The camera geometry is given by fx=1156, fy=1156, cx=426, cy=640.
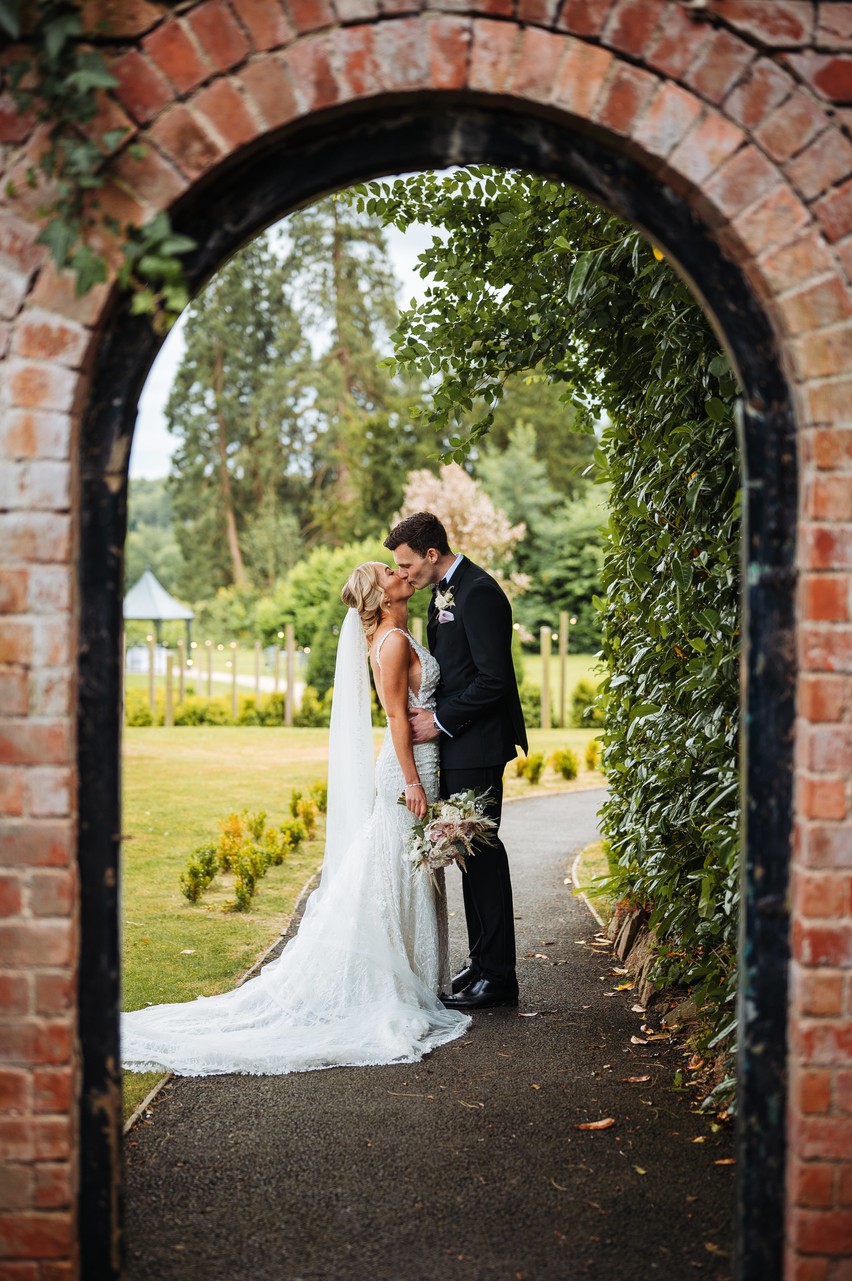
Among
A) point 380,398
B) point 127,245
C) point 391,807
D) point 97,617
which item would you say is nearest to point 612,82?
point 127,245

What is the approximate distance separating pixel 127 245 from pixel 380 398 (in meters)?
34.9

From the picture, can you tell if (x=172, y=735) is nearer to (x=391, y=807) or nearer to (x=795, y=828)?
(x=391, y=807)

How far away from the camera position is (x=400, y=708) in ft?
19.0

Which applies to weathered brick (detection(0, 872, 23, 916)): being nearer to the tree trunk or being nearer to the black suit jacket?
the black suit jacket

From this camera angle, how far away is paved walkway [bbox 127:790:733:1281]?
3424 millimetres

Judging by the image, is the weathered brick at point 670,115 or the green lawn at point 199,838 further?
the green lawn at point 199,838

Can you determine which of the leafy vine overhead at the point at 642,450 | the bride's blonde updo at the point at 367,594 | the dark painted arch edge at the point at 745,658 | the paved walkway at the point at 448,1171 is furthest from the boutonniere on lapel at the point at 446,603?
the dark painted arch edge at the point at 745,658

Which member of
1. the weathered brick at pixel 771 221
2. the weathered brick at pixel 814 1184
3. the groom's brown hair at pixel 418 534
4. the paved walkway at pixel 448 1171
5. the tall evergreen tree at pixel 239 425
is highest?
the tall evergreen tree at pixel 239 425

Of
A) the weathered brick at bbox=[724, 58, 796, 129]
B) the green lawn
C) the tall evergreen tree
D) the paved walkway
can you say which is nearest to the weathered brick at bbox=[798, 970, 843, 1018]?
the paved walkway

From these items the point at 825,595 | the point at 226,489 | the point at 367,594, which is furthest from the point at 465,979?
the point at 226,489

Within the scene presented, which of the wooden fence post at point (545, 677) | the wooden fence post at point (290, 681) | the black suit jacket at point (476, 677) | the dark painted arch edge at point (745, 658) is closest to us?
the dark painted arch edge at point (745, 658)

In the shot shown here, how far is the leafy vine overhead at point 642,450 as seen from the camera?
174 inches

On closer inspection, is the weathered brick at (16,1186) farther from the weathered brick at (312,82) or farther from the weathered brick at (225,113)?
the weathered brick at (312,82)

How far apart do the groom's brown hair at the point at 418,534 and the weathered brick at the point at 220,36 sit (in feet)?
10.2
